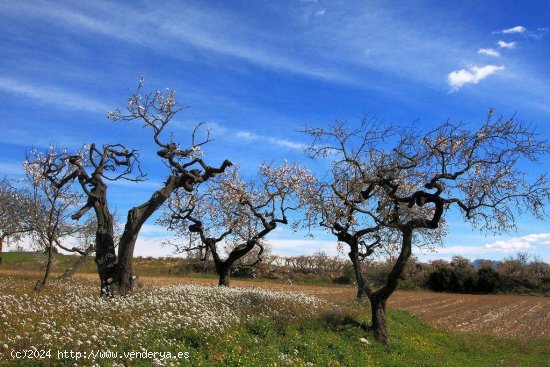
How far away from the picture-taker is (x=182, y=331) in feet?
43.2

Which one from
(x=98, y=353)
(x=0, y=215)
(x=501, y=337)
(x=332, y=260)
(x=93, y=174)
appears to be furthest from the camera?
(x=332, y=260)

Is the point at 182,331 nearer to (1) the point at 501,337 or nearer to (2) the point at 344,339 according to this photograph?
(2) the point at 344,339

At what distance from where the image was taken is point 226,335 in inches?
545

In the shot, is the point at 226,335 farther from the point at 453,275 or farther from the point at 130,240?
the point at 453,275

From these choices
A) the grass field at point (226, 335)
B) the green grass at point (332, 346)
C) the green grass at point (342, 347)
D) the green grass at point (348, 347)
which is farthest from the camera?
the green grass at point (348, 347)

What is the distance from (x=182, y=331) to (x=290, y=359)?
10.4 feet

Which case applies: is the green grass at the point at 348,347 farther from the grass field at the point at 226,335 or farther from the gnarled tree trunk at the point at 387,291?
the gnarled tree trunk at the point at 387,291

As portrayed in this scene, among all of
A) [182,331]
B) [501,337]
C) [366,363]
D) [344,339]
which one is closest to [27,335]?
[182,331]

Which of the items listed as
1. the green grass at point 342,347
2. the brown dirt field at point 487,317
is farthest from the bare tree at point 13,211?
the green grass at point 342,347

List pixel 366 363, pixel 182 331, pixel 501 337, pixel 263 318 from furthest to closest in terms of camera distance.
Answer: pixel 501 337
pixel 263 318
pixel 366 363
pixel 182 331

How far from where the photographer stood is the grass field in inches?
435

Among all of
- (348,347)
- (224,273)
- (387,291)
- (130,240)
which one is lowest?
(348,347)

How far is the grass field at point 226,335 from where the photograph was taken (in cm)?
1105

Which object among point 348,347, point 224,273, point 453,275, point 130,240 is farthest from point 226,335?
point 453,275
